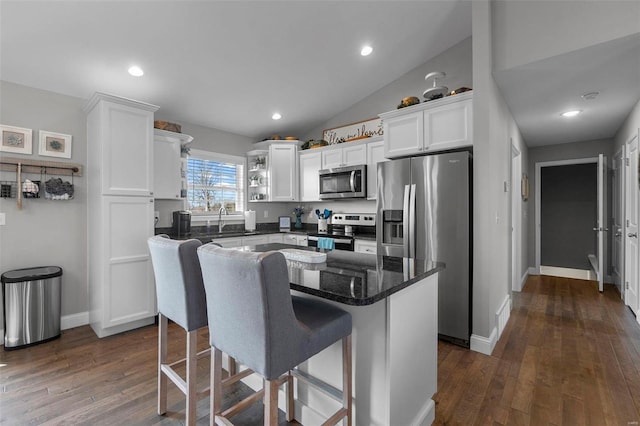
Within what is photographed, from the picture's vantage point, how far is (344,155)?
435 centimetres

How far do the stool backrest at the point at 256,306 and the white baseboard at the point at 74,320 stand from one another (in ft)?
9.84

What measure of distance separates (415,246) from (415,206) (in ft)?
1.32

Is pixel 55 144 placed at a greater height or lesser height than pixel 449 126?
lesser

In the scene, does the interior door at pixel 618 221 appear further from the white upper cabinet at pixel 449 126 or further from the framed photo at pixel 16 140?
the framed photo at pixel 16 140

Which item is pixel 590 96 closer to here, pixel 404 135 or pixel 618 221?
pixel 404 135

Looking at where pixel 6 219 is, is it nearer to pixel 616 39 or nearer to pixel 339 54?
pixel 339 54

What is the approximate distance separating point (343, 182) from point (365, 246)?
100cm

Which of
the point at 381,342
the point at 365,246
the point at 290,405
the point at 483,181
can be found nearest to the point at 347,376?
the point at 381,342

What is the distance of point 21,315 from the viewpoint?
8.95 feet

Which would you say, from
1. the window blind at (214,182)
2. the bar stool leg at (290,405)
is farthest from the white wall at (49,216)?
the bar stool leg at (290,405)

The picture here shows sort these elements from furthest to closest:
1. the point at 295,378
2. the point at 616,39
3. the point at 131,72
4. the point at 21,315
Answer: the point at 131,72 → the point at 21,315 → the point at 616,39 → the point at 295,378

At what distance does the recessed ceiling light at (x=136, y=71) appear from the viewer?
9.78ft

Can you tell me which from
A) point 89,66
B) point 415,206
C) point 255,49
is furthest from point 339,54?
point 89,66

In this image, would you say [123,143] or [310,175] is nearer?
[123,143]
